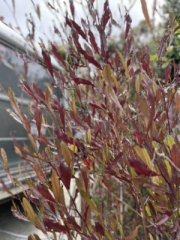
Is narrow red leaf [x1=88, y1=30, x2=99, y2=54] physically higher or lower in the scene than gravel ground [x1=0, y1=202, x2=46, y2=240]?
higher

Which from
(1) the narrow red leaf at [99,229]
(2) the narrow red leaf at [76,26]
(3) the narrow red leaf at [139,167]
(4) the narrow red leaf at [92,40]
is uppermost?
(2) the narrow red leaf at [76,26]

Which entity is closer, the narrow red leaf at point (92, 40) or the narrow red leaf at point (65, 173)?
the narrow red leaf at point (65, 173)

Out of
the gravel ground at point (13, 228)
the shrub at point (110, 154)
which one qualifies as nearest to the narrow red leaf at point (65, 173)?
the shrub at point (110, 154)

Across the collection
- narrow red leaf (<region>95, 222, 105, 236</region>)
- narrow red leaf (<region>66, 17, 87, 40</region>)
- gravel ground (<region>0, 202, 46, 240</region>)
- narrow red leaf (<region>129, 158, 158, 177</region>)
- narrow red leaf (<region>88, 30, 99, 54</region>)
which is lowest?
gravel ground (<region>0, 202, 46, 240</region>)

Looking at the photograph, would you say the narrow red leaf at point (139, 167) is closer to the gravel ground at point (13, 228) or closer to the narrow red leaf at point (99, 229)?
the narrow red leaf at point (99, 229)

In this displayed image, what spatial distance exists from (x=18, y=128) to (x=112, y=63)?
4.08 m

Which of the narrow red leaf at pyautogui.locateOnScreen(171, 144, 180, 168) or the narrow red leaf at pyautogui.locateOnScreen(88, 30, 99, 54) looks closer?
the narrow red leaf at pyautogui.locateOnScreen(171, 144, 180, 168)

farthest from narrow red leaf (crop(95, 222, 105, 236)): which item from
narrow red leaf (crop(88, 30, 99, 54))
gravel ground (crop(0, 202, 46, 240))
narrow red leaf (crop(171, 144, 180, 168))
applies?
gravel ground (crop(0, 202, 46, 240))

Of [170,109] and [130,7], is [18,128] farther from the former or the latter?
[170,109]

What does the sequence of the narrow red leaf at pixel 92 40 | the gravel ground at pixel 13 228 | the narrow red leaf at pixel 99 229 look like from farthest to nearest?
1. the gravel ground at pixel 13 228
2. the narrow red leaf at pixel 92 40
3. the narrow red leaf at pixel 99 229

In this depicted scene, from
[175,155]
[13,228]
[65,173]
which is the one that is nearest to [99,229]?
[65,173]

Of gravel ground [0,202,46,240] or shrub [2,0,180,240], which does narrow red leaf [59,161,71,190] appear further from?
gravel ground [0,202,46,240]

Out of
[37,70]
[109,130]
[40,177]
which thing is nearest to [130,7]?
[109,130]

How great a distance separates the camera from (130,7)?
5.35 ft
